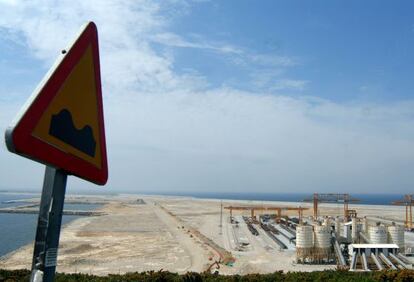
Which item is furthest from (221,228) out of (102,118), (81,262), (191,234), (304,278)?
(102,118)

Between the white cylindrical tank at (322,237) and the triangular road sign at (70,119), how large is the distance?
32320 mm

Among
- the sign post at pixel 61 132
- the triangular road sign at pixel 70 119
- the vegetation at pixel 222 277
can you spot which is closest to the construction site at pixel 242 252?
the vegetation at pixel 222 277

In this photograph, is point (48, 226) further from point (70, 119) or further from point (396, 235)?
point (396, 235)

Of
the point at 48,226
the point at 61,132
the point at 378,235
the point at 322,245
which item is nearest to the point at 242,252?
the point at 322,245

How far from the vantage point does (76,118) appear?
15.4 feet

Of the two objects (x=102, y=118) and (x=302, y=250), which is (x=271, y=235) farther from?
(x=102, y=118)

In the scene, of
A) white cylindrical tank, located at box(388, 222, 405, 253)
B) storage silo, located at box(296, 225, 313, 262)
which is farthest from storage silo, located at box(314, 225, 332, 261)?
white cylindrical tank, located at box(388, 222, 405, 253)

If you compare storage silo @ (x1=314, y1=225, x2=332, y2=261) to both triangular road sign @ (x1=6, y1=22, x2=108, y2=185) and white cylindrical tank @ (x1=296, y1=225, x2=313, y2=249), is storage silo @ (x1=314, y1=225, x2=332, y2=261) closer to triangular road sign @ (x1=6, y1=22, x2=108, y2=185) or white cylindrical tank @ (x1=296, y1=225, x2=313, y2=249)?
white cylindrical tank @ (x1=296, y1=225, x2=313, y2=249)

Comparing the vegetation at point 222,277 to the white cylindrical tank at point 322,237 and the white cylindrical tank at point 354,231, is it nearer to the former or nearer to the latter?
the white cylindrical tank at point 322,237

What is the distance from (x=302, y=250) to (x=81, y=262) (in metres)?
17.4

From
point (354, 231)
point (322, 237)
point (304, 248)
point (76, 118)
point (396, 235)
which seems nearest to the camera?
point (76, 118)

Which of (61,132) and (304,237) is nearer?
(61,132)

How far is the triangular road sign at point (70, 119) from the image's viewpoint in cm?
388

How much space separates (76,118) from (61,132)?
1.09ft
